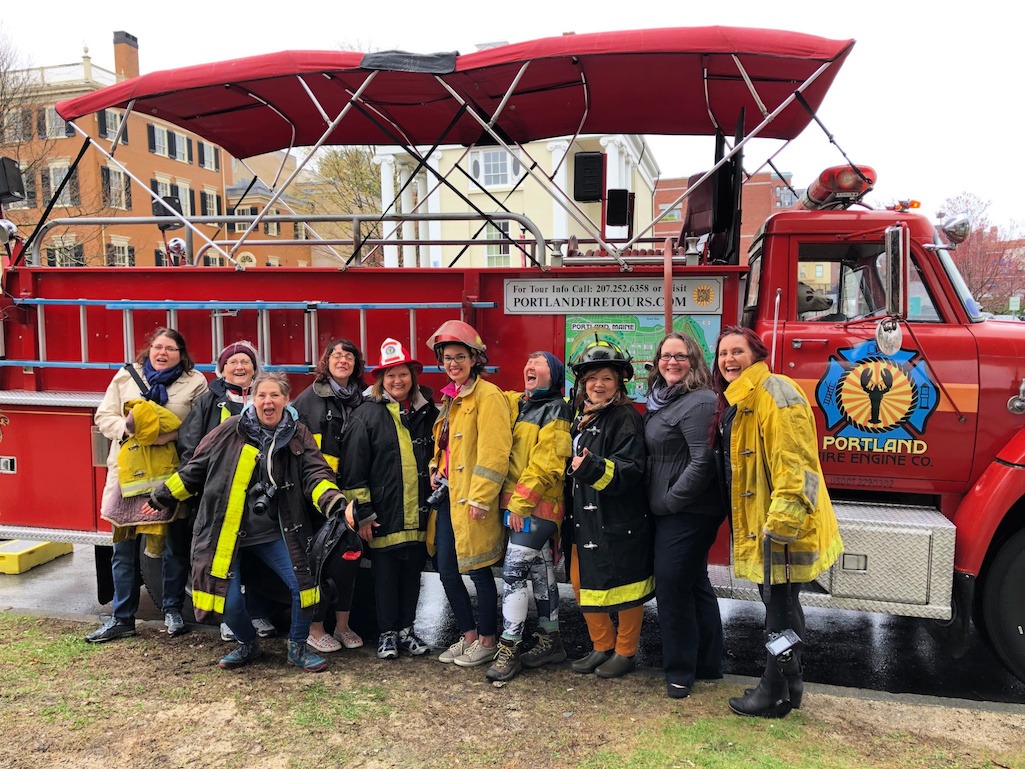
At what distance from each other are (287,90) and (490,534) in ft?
12.5

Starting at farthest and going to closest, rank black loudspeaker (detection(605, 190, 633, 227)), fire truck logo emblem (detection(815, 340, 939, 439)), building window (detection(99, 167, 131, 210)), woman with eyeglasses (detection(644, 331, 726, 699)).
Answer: building window (detection(99, 167, 131, 210)) < black loudspeaker (detection(605, 190, 633, 227)) < fire truck logo emblem (detection(815, 340, 939, 439)) < woman with eyeglasses (detection(644, 331, 726, 699))

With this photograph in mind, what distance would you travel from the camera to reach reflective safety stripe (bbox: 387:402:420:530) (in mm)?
4160

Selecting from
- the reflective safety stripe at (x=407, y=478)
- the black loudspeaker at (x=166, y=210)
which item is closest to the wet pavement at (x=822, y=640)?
the reflective safety stripe at (x=407, y=478)

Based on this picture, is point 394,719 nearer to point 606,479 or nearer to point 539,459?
point 539,459

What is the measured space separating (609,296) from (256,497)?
2321 mm

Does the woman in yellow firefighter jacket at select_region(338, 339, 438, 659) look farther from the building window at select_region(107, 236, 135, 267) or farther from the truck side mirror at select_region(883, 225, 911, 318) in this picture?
the building window at select_region(107, 236, 135, 267)

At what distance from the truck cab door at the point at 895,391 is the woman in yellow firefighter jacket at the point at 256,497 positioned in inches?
107

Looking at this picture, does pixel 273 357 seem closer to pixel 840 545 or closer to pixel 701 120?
pixel 840 545

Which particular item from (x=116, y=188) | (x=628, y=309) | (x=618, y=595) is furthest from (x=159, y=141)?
(x=618, y=595)

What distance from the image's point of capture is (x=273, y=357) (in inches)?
195

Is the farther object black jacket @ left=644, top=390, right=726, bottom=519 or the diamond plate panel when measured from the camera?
the diamond plate panel

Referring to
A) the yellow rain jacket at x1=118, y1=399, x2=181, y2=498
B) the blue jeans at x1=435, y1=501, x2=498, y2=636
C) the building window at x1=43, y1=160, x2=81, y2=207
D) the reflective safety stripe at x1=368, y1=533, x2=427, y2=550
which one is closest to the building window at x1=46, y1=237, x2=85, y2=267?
the building window at x1=43, y1=160, x2=81, y2=207

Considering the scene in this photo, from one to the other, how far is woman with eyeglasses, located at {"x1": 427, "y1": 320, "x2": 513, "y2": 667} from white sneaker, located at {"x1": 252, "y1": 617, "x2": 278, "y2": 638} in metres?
1.19

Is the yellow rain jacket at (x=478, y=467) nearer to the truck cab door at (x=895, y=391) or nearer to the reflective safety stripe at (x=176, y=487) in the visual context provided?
the reflective safety stripe at (x=176, y=487)
